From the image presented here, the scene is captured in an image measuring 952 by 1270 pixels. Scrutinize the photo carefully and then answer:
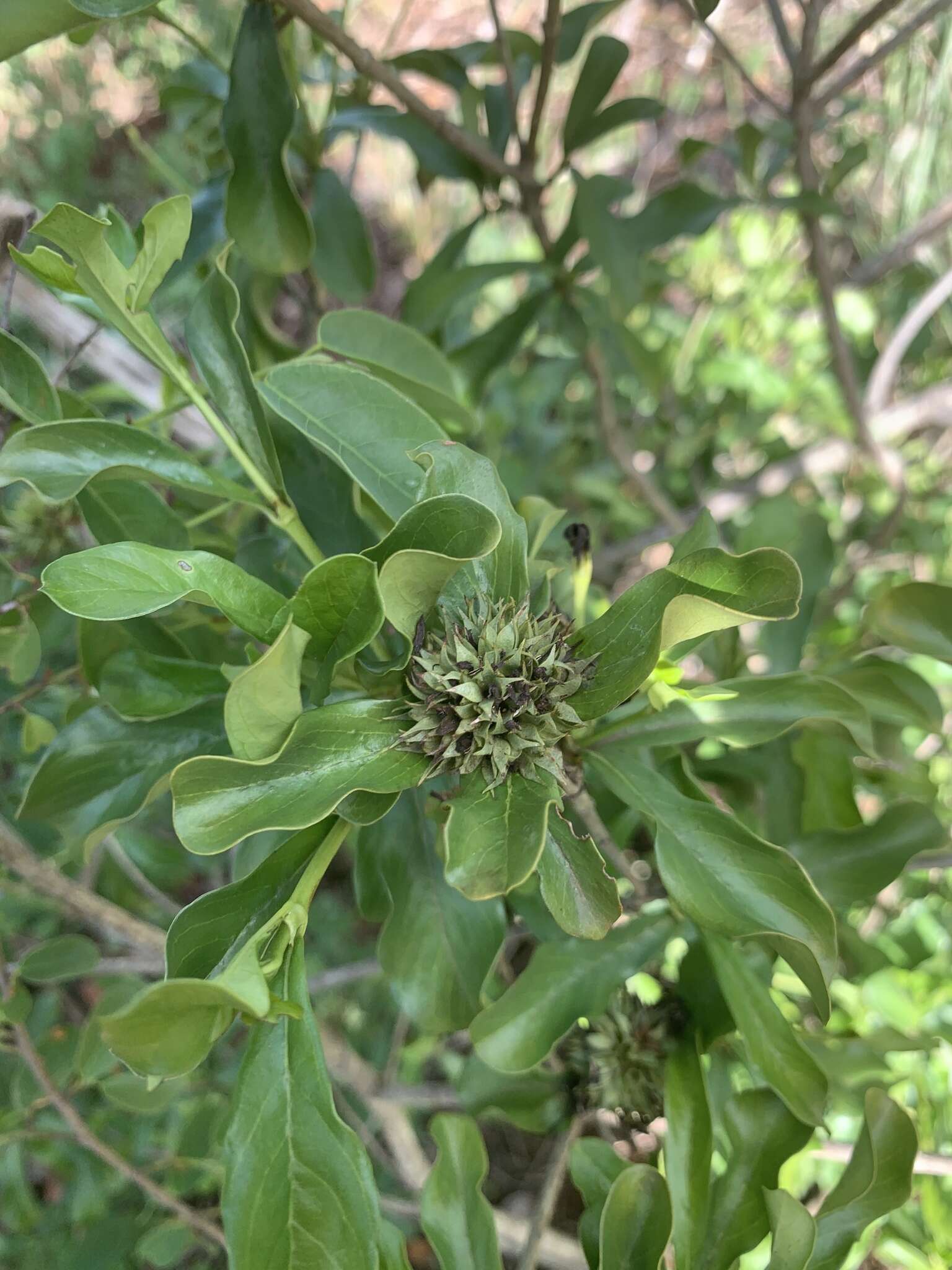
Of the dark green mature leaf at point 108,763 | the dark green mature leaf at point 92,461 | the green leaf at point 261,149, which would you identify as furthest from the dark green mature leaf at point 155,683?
the green leaf at point 261,149

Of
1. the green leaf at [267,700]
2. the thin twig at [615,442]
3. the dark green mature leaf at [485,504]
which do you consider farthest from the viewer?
the thin twig at [615,442]

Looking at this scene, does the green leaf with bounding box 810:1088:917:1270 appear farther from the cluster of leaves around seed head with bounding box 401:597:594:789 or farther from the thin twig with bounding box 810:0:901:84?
the thin twig with bounding box 810:0:901:84

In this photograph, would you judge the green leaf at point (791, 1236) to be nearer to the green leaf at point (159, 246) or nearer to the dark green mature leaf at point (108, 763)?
the dark green mature leaf at point (108, 763)

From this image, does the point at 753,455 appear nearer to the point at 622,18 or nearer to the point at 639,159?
the point at 639,159

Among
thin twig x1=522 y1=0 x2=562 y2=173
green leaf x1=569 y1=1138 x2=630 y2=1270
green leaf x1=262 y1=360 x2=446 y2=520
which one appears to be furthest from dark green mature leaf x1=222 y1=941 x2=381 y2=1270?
Result: thin twig x1=522 y1=0 x2=562 y2=173

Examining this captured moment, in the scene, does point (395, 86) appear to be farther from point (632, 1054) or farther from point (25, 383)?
point (632, 1054)
